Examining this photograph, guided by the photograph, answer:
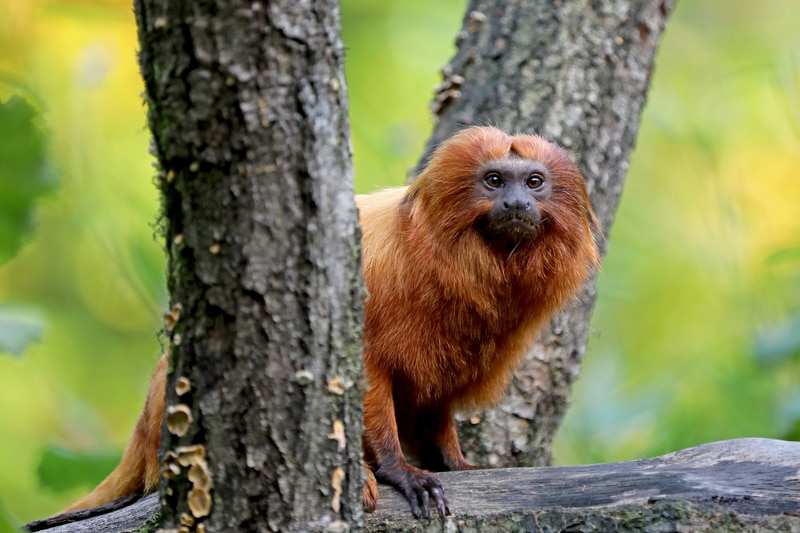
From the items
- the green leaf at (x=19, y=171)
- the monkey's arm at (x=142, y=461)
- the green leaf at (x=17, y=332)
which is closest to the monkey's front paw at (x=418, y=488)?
the monkey's arm at (x=142, y=461)

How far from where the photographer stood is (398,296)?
320 centimetres

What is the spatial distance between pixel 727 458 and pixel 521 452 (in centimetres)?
142

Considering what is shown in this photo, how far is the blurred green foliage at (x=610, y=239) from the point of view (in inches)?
205

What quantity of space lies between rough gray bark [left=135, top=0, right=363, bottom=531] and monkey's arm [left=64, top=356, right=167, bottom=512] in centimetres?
104

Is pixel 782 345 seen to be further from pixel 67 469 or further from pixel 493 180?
pixel 67 469

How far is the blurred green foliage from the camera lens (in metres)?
5.21

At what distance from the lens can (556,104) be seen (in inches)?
168

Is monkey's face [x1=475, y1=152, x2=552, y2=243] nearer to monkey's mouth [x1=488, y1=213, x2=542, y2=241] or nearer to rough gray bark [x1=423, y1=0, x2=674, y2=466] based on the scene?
monkey's mouth [x1=488, y1=213, x2=542, y2=241]

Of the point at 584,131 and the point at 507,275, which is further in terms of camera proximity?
the point at 584,131

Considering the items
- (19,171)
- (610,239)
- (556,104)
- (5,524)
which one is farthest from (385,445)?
(610,239)

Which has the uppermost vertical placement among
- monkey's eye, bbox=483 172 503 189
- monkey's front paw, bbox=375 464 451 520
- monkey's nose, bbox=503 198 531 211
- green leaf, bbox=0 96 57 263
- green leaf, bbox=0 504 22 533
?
monkey's eye, bbox=483 172 503 189

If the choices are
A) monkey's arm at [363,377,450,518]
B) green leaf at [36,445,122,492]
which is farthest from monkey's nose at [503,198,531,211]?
green leaf at [36,445,122,492]

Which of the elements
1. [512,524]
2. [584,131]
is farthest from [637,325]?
[512,524]

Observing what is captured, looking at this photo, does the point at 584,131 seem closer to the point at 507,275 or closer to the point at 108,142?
the point at 507,275
